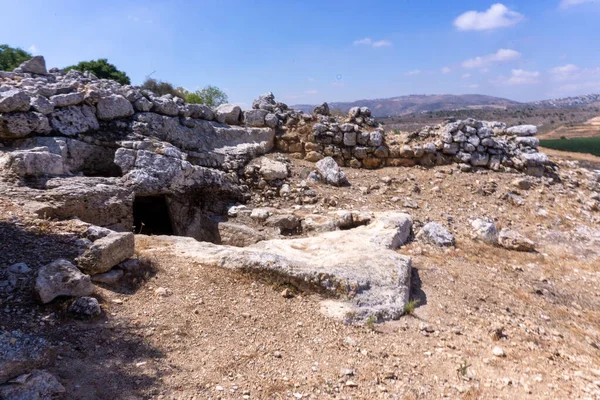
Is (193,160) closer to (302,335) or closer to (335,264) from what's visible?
(335,264)

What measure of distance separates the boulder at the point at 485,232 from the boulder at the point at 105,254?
603cm

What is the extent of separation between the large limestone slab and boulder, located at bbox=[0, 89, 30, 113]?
11.0 feet

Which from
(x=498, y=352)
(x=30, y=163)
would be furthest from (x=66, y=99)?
(x=498, y=352)

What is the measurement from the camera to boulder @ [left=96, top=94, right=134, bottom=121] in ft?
24.1

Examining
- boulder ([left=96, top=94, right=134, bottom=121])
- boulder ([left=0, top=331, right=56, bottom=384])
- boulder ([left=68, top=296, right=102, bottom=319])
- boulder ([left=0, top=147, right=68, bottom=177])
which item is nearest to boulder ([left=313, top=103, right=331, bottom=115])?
boulder ([left=96, top=94, right=134, bottom=121])

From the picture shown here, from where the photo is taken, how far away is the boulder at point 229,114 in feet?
30.6

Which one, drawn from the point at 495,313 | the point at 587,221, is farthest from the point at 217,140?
the point at 587,221

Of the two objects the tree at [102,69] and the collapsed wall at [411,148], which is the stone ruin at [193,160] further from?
the tree at [102,69]

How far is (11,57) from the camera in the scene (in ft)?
64.2

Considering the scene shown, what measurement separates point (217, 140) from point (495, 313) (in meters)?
6.66

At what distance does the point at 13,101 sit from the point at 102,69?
15505 millimetres

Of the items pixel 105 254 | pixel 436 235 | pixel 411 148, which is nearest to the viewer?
pixel 105 254

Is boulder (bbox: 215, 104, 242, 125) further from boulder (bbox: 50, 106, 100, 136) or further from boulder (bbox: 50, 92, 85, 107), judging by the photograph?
boulder (bbox: 50, 92, 85, 107)

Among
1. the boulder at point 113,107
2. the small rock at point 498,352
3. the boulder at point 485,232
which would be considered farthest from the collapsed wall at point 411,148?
the small rock at point 498,352
